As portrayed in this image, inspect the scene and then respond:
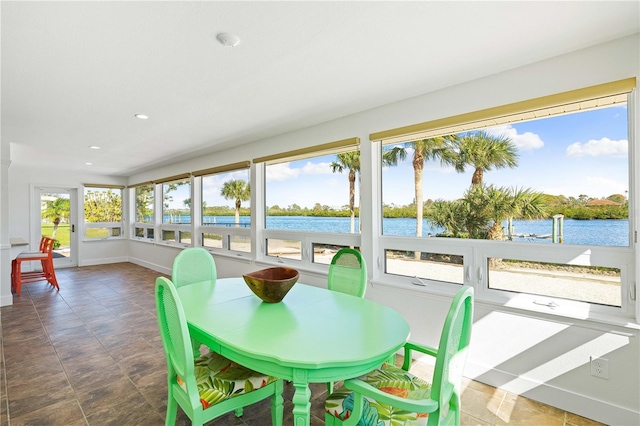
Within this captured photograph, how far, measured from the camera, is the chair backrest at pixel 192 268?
270cm

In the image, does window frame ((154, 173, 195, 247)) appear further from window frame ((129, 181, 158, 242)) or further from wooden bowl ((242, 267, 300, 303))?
wooden bowl ((242, 267, 300, 303))

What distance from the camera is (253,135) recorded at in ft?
13.9

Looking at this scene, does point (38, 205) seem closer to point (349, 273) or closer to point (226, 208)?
point (226, 208)

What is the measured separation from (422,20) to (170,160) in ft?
18.4

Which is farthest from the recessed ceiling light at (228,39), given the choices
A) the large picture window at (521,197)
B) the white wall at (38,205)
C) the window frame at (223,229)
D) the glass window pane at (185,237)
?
the white wall at (38,205)

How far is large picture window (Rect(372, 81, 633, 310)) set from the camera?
2043 mm

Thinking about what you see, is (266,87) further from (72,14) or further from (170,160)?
(170,160)

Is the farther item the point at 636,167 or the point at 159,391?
the point at 159,391

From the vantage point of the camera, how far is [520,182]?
241 centimetres

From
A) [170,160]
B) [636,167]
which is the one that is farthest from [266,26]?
[170,160]

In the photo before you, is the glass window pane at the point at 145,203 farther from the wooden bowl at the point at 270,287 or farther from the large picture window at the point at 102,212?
the wooden bowl at the point at 270,287

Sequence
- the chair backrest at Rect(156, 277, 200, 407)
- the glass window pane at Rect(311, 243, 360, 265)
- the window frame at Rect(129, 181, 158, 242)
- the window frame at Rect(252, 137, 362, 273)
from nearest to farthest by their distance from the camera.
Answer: the chair backrest at Rect(156, 277, 200, 407) → the window frame at Rect(252, 137, 362, 273) → the glass window pane at Rect(311, 243, 360, 265) → the window frame at Rect(129, 181, 158, 242)

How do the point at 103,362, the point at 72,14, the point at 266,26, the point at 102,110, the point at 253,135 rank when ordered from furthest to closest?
the point at 253,135 → the point at 102,110 → the point at 103,362 → the point at 266,26 → the point at 72,14

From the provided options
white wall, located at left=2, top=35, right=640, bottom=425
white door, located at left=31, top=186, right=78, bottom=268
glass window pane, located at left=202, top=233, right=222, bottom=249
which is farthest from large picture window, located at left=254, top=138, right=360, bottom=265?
white door, located at left=31, top=186, right=78, bottom=268
